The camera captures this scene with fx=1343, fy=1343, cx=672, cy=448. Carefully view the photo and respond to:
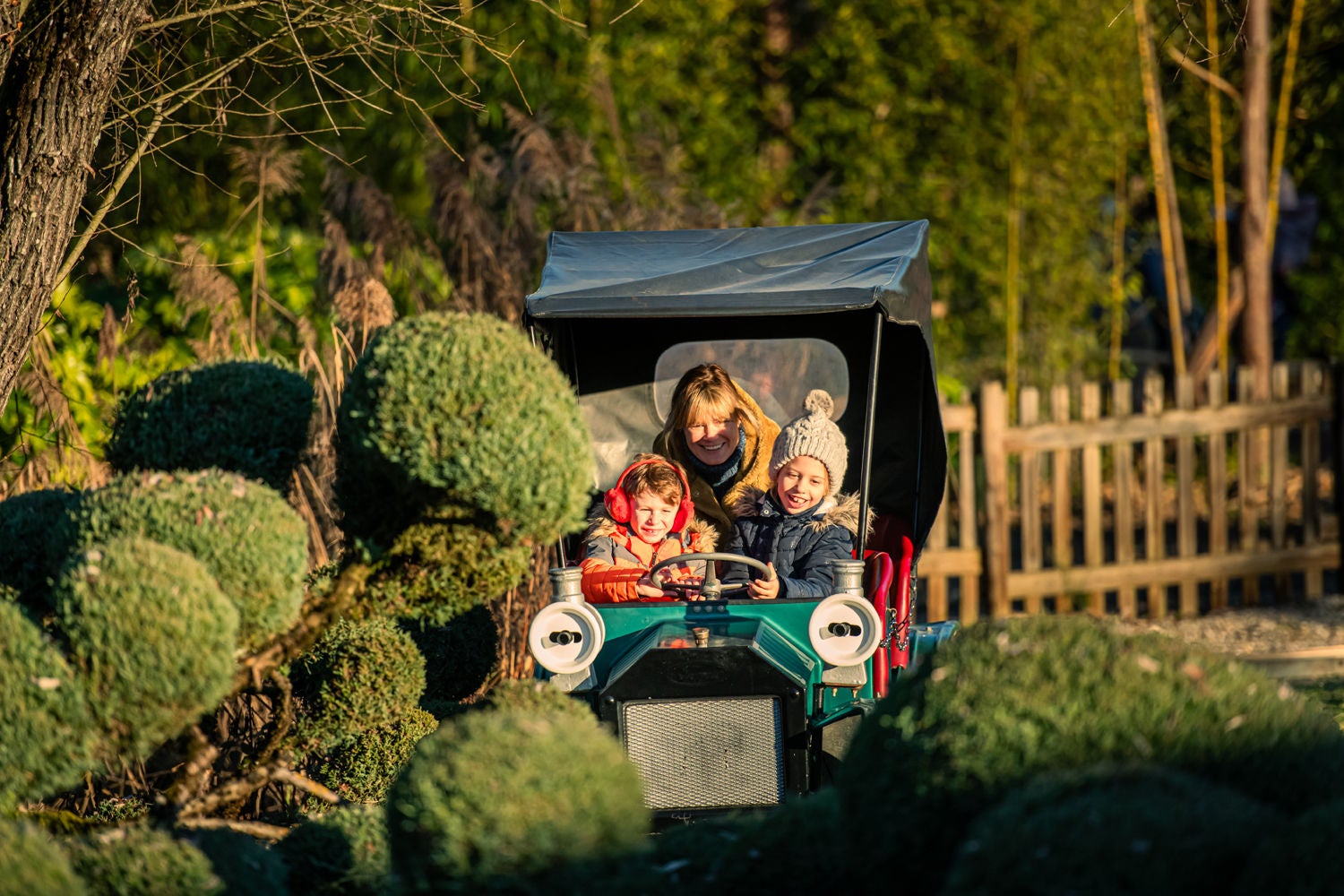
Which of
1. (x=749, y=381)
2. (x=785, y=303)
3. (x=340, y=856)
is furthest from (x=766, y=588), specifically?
(x=340, y=856)

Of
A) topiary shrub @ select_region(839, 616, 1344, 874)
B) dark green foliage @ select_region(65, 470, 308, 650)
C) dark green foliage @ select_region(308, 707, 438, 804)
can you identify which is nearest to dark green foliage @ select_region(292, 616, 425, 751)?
dark green foliage @ select_region(308, 707, 438, 804)

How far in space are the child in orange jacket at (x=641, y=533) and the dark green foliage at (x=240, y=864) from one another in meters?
1.90

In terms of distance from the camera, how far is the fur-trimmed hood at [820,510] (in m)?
5.16

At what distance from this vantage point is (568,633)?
4379 mm

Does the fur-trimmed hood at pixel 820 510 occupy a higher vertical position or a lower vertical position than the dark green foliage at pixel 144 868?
higher

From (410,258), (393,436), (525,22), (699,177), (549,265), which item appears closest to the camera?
(393,436)

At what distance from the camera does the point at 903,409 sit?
589 centimetres

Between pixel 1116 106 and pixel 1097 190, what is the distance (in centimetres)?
68

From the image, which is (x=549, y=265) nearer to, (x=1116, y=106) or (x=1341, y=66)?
(x=1116, y=106)

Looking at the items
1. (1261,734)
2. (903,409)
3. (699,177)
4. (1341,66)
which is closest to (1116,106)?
(1341,66)

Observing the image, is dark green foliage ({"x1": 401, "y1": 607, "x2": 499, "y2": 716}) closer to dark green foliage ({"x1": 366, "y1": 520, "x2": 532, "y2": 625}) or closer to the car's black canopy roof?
the car's black canopy roof

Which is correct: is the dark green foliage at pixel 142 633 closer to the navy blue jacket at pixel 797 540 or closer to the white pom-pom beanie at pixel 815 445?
the navy blue jacket at pixel 797 540

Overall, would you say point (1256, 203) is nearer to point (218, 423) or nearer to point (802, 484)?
point (802, 484)

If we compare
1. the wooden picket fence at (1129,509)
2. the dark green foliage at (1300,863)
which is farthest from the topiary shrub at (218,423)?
the wooden picket fence at (1129,509)
